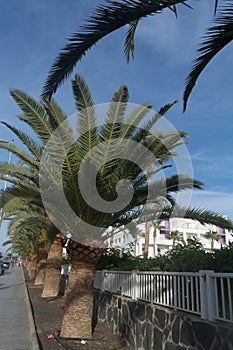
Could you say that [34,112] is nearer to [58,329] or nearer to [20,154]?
[20,154]

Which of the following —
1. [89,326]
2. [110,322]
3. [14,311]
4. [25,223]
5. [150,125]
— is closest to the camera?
[150,125]

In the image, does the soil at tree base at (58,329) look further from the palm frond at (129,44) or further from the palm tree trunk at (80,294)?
the palm frond at (129,44)

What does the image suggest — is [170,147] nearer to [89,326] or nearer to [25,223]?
[89,326]

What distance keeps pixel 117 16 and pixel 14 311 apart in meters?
11.0

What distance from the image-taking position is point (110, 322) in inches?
301

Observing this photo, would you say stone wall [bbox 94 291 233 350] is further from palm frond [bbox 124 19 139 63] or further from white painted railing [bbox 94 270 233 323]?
palm frond [bbox 124 19 139 63]

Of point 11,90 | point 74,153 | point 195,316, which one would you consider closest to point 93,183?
point 74,153

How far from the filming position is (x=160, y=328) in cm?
500

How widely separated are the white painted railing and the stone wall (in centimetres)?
14

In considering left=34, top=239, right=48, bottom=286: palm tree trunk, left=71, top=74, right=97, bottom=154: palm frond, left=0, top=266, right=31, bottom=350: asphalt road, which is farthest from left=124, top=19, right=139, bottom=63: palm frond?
left=34, top=239, right=48, bottom=286: palm tree trunk

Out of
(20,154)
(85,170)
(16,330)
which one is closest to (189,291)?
(85,170)

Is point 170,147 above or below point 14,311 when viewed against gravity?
above

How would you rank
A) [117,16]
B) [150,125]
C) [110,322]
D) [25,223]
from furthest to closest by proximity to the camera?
[25,223] < [110,322] < [150,125] < [117,16]

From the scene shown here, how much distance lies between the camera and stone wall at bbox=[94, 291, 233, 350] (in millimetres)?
3679
